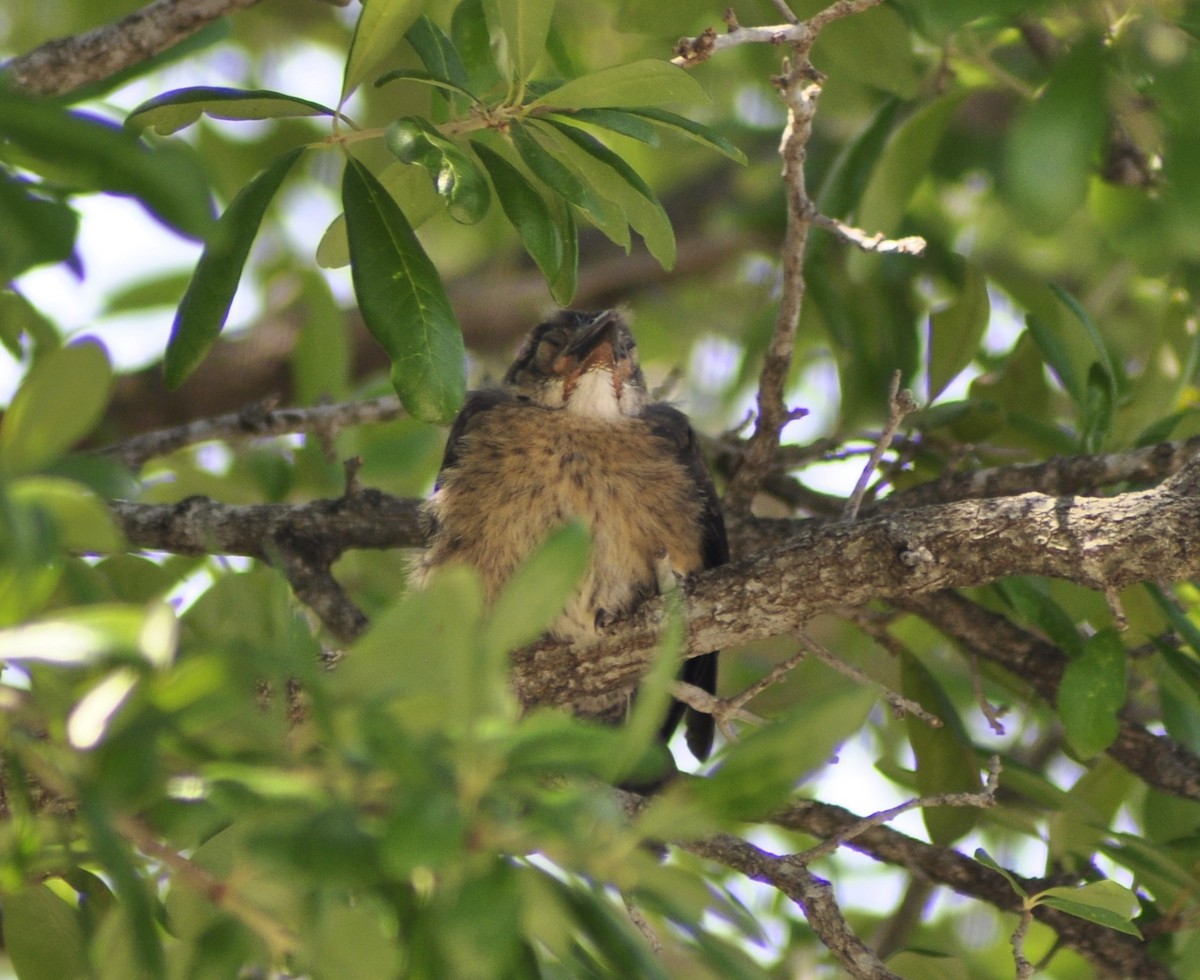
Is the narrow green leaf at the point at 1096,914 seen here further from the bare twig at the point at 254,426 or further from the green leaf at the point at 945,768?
the bare twig at the point at 254,426

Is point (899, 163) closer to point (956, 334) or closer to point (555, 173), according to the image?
point (956, 334)

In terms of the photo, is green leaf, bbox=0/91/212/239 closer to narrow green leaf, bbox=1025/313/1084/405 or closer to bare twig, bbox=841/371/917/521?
bare twig, bbox=841/371/917/521

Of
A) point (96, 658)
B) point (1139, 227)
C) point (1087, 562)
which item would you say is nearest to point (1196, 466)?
point (1087, 562)

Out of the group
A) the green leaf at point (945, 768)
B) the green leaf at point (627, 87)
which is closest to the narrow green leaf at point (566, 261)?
the green leaf at point (627, 87)

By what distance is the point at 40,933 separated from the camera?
2.17 m

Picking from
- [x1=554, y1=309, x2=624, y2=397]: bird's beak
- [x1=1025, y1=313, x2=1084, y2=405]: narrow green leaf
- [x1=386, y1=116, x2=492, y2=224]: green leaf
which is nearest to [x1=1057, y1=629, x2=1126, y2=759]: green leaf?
[x1=1025, y1=313, x2=1084, y2=405]: narrow green leaf

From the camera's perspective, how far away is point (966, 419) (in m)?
3.59

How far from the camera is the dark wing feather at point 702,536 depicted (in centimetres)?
349

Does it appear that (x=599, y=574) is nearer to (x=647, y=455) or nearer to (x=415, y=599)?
(x=647, y=455)

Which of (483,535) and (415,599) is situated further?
(483,535)

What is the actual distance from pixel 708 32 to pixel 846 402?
5.45ft

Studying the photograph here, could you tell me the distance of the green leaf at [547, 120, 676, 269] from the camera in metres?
2.31

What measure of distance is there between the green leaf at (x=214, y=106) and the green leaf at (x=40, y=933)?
1.27m

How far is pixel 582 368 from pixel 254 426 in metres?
0.96
